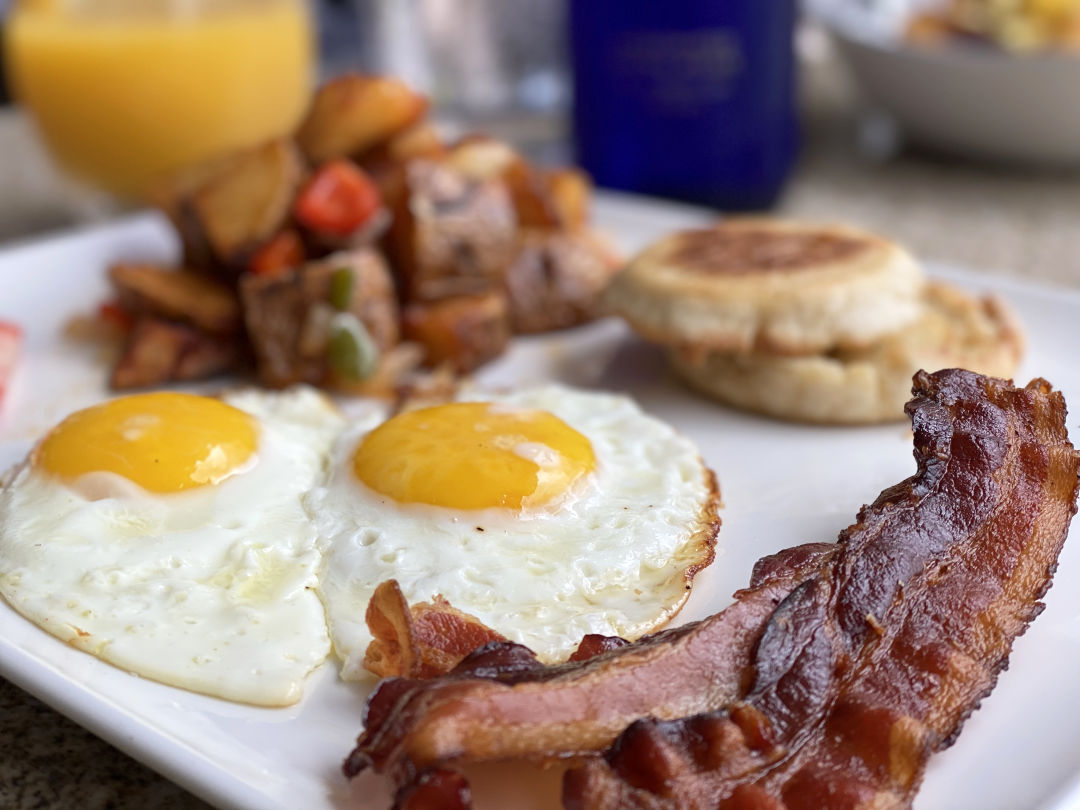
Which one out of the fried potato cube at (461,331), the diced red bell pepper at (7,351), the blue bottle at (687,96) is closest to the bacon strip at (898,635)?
the fried potato cube at (461,331)

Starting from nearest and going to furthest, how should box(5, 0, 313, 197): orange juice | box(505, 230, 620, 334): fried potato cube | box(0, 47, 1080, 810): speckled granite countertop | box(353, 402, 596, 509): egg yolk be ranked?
box(353, 402, 596, 509): egg yolk, box(505, 230, 620, 334): fried potato cube, box(5, 0, 313, 197): orange juice, box(0, 47, 1080, 810): speckled granite countertop

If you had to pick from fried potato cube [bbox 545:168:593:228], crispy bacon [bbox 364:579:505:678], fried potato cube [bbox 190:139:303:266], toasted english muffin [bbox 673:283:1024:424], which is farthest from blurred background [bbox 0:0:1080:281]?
crispy bacon [bbox 364:579:505:678]

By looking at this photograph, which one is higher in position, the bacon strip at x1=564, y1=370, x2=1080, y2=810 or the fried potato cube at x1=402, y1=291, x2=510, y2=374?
the bacon strip at x1=564, y1=370, x2=1080, y2=810

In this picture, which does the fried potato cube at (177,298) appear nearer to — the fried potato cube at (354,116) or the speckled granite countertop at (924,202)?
the fried potato cube at (354,116)

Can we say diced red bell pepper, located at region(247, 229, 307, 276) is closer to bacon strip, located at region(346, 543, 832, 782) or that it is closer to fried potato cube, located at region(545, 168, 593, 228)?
fried potato cube, located at region(545, 168, 593, 228)

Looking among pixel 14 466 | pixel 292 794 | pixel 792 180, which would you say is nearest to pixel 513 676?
pixel 292 794

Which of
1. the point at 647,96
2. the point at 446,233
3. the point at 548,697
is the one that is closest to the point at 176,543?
the point at 548,697
